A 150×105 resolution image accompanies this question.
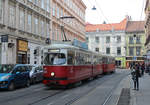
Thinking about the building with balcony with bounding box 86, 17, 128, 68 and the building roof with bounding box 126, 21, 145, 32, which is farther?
the building with balcony with bounding box 86, 17, 128, 68

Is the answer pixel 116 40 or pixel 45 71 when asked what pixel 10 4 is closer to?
pixel 45 71

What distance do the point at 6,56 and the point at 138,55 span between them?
180 ft

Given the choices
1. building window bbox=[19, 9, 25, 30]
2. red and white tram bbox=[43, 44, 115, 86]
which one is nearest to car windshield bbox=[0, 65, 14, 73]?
red and white tram bbox=[43, 44, 115, 86]

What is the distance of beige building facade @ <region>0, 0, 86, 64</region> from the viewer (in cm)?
2369

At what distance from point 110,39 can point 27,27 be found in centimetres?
4971

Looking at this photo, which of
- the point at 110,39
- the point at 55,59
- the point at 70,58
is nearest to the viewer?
the point at 55,59

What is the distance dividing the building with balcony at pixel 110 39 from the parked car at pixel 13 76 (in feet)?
194

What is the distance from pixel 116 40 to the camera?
243 ft

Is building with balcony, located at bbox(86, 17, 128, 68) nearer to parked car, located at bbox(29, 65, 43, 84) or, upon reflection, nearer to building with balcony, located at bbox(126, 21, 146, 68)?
building with balcony, located at bbox(126, 21, 146, 68)

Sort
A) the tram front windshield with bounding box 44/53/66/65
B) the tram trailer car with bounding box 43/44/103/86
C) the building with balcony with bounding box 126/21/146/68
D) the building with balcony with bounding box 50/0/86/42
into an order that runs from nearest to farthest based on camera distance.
Result: the tram trailer car with bounding box 43/44/103/86 → the tram front windshield with bounding box 44/53/66/65 → the building with balcony with bounding box 50/0/86/42 → the building with balcony with bounding box 126/21/146/68

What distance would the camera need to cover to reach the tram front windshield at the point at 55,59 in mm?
14985

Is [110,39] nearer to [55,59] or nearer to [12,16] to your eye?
[12,16]

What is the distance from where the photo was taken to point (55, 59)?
15.1m

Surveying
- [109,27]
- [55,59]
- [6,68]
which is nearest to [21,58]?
[6,68]
